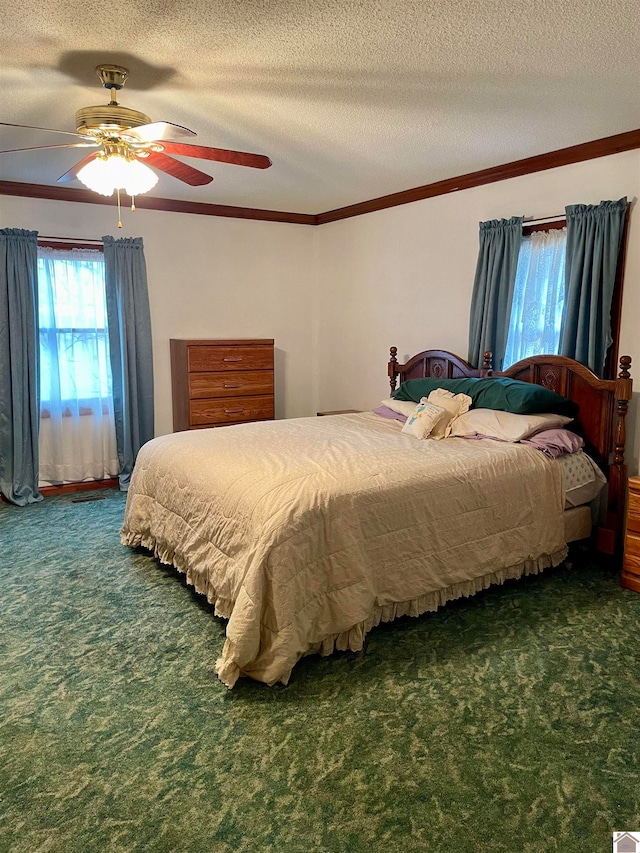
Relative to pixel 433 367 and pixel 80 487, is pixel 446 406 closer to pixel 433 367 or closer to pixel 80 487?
pixel 433 367

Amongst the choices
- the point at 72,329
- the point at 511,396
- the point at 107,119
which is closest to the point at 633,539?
the point at 511,396

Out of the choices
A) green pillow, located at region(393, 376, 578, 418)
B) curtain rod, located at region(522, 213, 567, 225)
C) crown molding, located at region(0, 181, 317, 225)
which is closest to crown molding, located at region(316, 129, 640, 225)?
curtain rod, located at region(522, 213, 567, 225)

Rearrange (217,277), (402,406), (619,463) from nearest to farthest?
(619,463)
(402,406)
(217,277)

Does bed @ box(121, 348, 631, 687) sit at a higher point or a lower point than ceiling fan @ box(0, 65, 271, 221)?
lower

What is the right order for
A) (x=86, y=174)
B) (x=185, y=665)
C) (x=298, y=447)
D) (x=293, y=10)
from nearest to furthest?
(x=293, y=10), (x=185, y=665), (x=86, y=174), (x=298, y=447)

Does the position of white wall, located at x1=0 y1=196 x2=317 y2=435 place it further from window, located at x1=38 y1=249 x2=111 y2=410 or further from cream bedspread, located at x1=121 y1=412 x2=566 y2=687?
cream bedspread, located at x1=121 y1=412 x2=566 y2=687

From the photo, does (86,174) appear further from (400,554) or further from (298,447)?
(400,554)

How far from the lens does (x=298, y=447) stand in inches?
133

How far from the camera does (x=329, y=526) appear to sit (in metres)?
2.55

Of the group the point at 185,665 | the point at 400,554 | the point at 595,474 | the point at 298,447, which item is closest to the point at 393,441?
the point at 298,447

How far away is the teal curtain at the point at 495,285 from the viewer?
4156 millimetres

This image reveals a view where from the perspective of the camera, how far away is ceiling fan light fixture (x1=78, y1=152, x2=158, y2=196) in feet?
8.91

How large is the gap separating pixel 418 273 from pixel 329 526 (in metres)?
3.09

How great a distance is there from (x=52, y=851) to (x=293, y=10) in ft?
8.82
